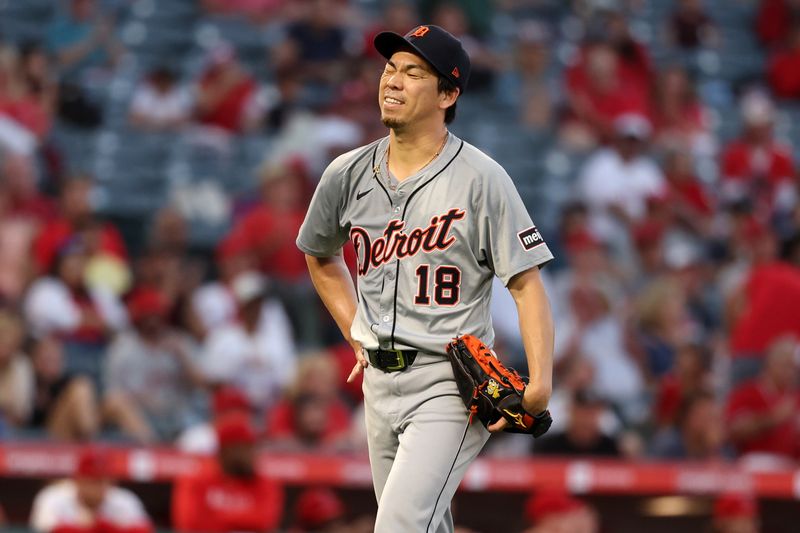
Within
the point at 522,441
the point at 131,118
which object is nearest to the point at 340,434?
the point at 522,441

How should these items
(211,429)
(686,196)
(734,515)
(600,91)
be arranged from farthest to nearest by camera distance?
(600,91) → (686,196) → (211,429) → (734,515)

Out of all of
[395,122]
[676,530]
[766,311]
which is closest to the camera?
[395,122]

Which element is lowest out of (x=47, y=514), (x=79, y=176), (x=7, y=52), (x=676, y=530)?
(x=676, y=530)

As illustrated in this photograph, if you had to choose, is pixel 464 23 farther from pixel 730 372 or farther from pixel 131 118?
pixel 730 372

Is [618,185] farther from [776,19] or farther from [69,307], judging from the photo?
[69,307]

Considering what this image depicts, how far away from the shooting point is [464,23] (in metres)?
12.3

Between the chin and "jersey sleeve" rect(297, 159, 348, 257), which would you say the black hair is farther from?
"jersey sleeve" rect(297, 159, 348, 257)

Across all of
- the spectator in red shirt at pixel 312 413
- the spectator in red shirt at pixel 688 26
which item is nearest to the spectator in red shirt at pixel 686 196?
the spectator in red shirt at pixel 688 26

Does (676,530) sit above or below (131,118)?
below

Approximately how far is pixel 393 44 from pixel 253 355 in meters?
5.02

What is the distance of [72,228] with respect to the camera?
30.6ft

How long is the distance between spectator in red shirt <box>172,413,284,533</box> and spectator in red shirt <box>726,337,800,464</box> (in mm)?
3091

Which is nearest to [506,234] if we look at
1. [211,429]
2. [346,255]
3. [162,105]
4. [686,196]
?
[211,429]

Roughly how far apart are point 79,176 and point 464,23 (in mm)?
4070
